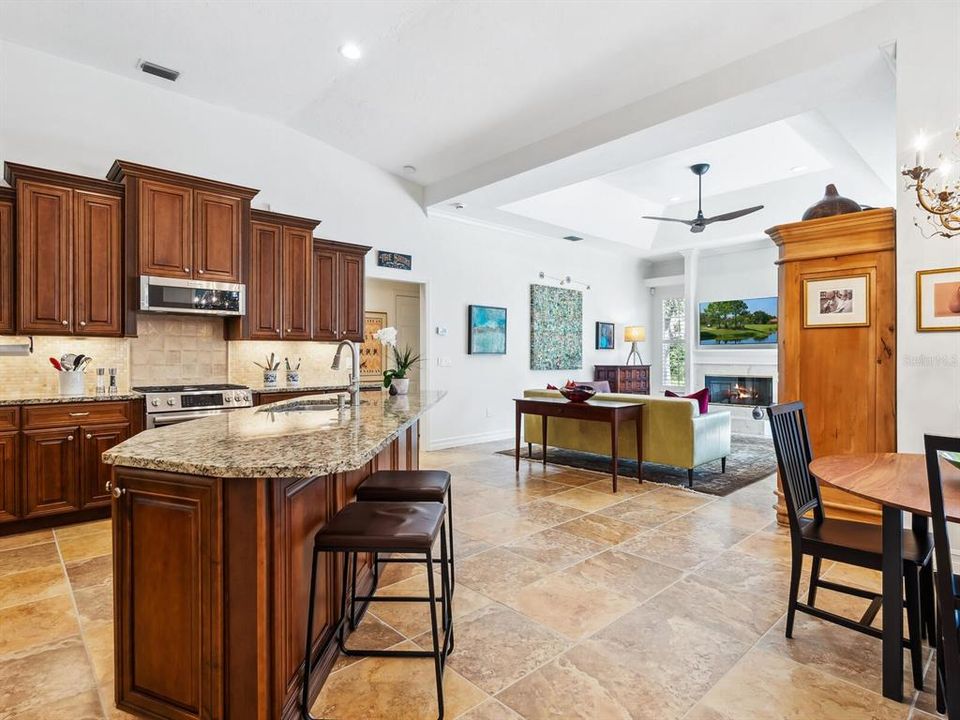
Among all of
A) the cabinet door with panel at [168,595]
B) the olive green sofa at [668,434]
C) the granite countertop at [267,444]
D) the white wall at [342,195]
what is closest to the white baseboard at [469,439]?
the white wall at [342,195]

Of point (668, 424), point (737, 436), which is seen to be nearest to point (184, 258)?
point (668, 424)

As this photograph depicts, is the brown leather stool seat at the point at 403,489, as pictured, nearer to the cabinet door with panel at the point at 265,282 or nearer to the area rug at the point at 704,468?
the cabinet door with panel at the point at 265,282

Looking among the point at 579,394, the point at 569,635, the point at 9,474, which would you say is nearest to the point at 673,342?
the point at 579,394

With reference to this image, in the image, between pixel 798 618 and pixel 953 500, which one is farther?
pixel 798 618

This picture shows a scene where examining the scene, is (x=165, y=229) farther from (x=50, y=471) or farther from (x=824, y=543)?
(x=824, y=543)

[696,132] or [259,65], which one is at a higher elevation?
[259,65]

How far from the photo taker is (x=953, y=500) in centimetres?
154

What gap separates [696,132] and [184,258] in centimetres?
429

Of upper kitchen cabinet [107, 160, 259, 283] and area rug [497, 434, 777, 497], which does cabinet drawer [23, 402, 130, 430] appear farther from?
area rug [497, 434, 777, 497]

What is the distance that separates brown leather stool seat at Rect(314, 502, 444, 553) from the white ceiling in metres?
3.12

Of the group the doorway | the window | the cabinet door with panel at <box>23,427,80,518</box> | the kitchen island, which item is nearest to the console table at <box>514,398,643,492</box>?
the doorway

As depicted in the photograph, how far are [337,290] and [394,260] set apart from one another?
98cm

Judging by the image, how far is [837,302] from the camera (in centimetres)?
332

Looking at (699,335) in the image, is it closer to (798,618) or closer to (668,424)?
(668,424)
